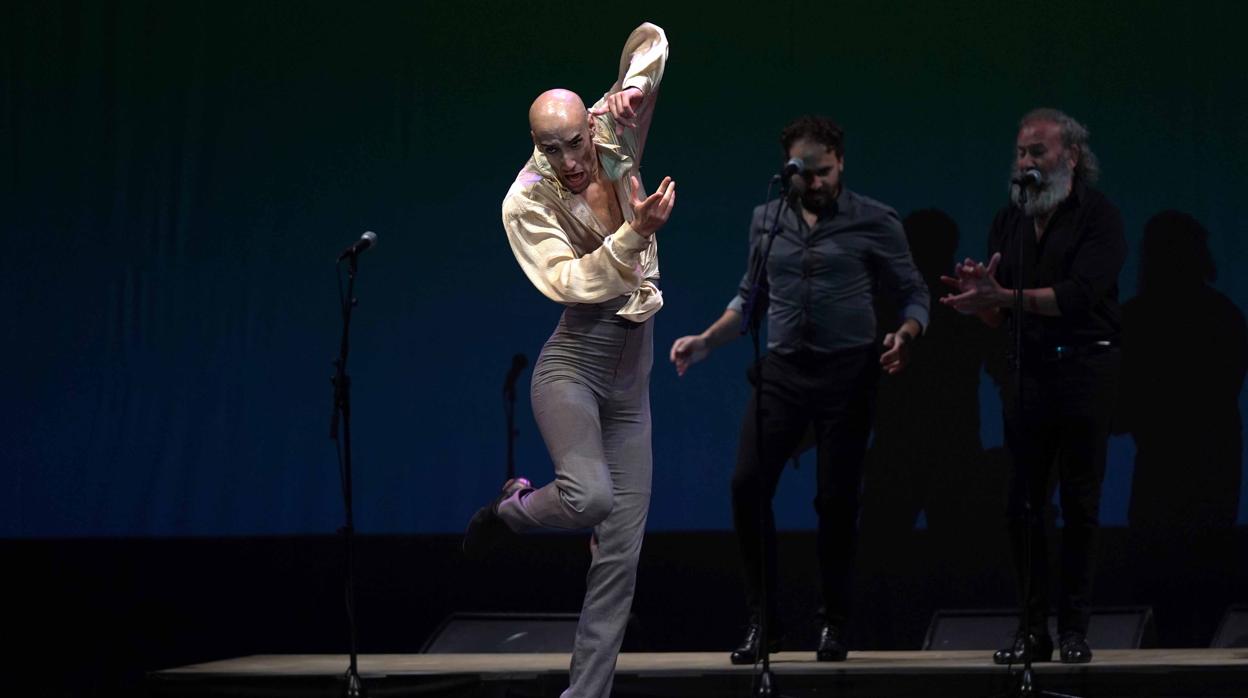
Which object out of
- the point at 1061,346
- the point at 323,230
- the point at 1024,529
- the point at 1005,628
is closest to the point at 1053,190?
the point at 1061,346

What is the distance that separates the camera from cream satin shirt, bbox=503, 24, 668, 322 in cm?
356

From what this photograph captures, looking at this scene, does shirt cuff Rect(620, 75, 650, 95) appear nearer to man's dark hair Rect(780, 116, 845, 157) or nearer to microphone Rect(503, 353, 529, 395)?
man's dark hair Rect(780, 116, 845, 157)

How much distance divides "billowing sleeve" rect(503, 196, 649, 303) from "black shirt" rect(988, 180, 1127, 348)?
4.90 feet

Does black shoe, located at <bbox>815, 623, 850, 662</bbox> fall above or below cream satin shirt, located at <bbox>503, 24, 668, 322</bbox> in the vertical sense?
below

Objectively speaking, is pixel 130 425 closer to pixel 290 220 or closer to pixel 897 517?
pixel 290 220

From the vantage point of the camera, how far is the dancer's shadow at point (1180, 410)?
589 centimetres

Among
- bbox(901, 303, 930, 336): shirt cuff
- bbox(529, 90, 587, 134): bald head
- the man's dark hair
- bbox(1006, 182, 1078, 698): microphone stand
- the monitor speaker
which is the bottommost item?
the monitor speaker

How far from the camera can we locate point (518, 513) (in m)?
3.93

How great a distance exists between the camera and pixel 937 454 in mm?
6070

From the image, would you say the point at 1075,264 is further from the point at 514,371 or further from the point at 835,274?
the point at 514,371

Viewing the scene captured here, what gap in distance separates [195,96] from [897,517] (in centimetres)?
371

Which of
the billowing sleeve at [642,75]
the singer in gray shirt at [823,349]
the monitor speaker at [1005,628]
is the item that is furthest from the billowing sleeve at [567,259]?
the monitor speaker at [1005,628]

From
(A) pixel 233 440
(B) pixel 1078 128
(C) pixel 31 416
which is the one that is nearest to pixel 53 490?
(C) pixel 31 416

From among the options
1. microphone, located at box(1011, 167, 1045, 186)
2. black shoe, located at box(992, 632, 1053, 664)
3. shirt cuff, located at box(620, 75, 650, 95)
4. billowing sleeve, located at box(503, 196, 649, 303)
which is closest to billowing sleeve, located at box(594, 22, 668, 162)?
shirt cuff, located at box(620, 75, 650, 95)
